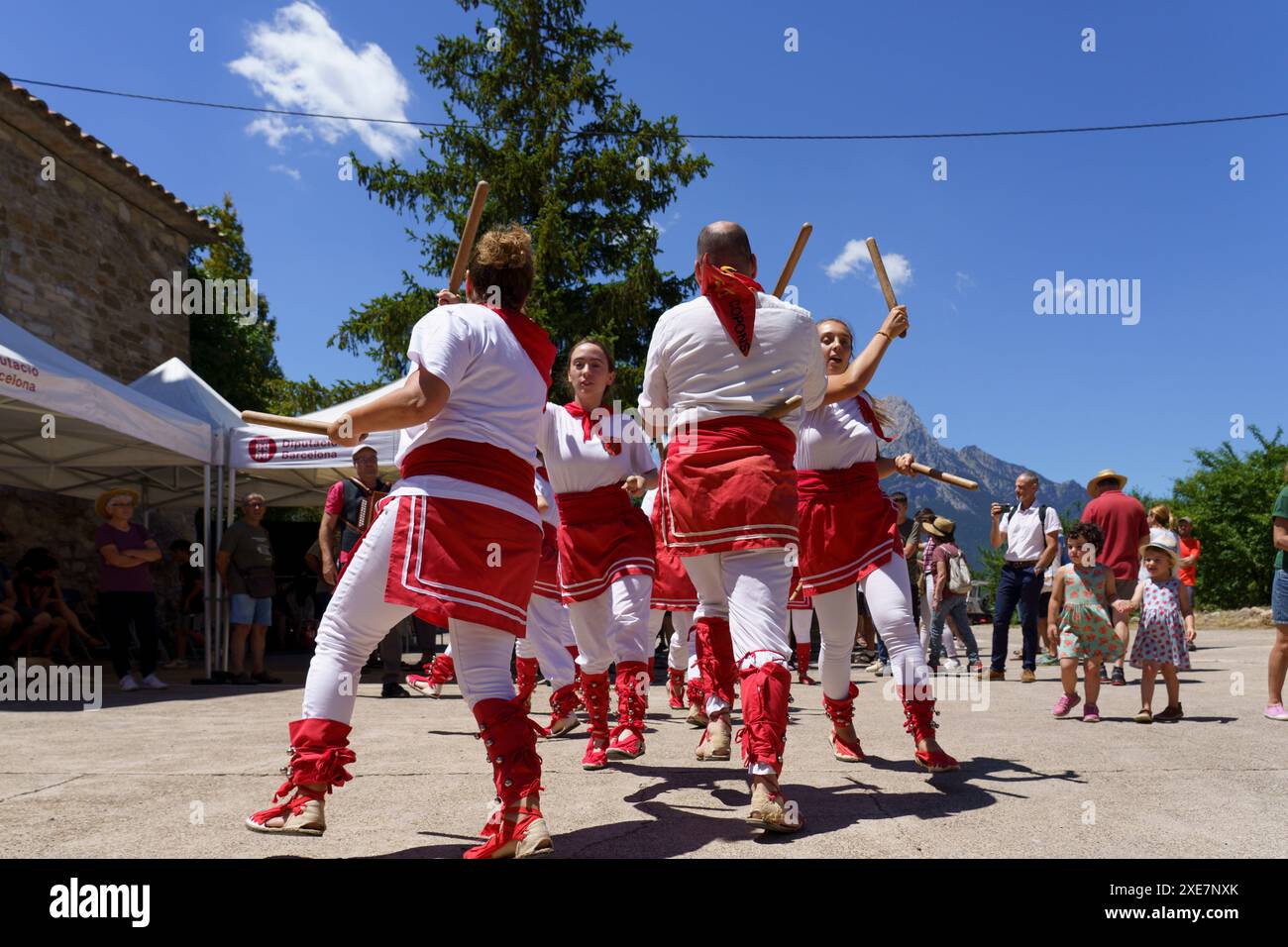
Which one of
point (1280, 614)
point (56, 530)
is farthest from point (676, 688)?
point (56, 530)

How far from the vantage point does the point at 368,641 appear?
278cm

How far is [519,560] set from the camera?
9.28ft

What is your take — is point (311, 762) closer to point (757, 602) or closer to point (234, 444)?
point (757, 602)

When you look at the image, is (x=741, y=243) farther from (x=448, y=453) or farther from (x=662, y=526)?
(x=448, y=453)

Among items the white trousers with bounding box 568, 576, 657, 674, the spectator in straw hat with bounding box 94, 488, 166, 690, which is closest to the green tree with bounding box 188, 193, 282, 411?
the spectator in straw hat with bounding box 94, 488, 166, 690

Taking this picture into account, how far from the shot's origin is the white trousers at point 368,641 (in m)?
2.70

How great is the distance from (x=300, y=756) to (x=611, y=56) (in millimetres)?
21762

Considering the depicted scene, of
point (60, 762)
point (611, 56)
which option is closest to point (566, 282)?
point (611, 56)

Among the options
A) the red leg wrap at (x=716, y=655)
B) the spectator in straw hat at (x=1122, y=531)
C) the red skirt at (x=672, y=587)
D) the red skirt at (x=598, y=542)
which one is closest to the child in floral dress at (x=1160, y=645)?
the spectator in straw hat at (x=1122, y=531)

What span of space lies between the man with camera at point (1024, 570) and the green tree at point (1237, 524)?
16612 mm

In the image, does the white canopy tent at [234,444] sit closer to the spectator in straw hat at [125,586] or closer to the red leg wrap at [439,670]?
the spectator in straw hat at [125,586]

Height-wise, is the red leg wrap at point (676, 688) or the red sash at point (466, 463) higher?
the red sash at point (466, 463)

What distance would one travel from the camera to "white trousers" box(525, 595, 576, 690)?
546 cm

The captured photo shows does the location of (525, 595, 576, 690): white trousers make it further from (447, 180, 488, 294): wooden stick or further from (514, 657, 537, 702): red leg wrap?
(447, 180, 488, 294): wooden stick
